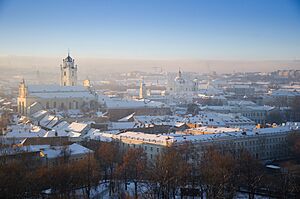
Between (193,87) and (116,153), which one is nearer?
(116,153)

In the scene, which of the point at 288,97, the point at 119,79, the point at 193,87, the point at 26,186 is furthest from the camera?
the point at 119,79

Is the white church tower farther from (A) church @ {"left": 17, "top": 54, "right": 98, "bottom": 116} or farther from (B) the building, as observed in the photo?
(B) the building

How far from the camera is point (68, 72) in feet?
163

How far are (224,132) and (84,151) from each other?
8.10m

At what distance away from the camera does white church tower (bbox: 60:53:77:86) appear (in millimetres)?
48812

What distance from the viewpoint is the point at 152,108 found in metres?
45.8

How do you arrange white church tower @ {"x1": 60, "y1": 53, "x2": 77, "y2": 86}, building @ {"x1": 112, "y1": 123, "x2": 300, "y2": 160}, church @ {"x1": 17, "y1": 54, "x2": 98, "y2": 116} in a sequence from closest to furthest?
building @ {"x1": 112, "y1": 123, "x2": 300, "y2": 160} → church @ {"x1": 17, "y1": 54, "x2": 98, "y2": 116} → white church tower @ {"x1": 60, "y1": 53, "x2": 77, "y2": 86}

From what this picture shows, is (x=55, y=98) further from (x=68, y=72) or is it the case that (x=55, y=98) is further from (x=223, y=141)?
(x=223, y=141)

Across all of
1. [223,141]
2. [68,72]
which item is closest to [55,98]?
[68,72]

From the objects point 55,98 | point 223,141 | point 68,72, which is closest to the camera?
point 223,141

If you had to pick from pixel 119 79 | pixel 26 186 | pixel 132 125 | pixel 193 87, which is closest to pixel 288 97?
pixel 193 87

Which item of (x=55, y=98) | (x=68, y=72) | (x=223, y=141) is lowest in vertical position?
(x=223, y=141)

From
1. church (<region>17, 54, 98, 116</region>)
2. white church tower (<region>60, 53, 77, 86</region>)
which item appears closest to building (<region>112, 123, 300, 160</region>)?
church (<region>17, 54, 98, 116</region>)

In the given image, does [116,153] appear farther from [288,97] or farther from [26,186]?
[288,97]
